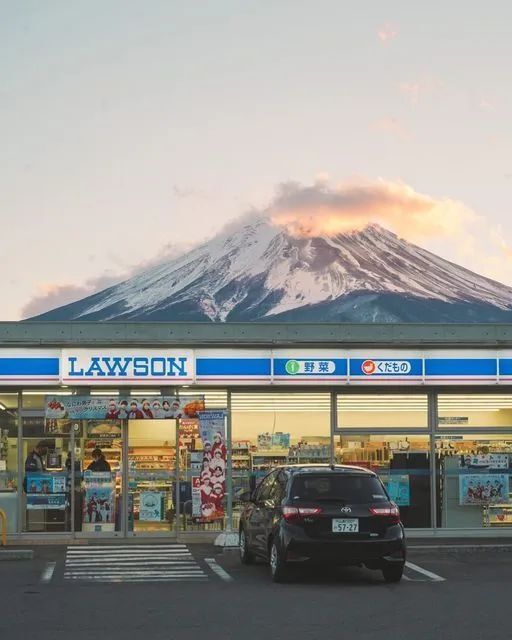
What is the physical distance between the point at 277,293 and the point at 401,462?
155 m

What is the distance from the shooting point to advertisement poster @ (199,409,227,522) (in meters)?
21.9

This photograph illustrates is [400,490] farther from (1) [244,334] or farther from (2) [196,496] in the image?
(1) [244,334]

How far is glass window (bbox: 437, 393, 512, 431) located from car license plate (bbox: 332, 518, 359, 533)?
8.66 metres

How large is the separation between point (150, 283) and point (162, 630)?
575 ft

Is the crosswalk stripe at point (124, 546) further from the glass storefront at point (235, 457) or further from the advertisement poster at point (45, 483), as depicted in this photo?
the advertisement poster at point (45, 483)

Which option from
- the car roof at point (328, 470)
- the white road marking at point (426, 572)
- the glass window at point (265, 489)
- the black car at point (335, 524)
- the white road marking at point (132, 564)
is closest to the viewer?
the black car at point (335, 524)

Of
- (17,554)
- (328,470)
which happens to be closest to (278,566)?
(328,470)

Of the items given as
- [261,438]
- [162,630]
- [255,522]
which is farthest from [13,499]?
[162,630]

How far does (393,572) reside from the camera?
15016 millimetres

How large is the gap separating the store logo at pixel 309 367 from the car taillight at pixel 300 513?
294 inches

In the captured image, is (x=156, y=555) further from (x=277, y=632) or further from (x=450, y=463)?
(x=277, y=632)

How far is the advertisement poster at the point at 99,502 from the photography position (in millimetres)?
21984

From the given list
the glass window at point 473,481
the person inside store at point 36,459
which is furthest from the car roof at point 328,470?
the person inside store at point 36,459

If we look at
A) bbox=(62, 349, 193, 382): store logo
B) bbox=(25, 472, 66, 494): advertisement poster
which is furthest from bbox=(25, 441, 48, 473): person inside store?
bbox=(62, 349, 193, 382): store logo
